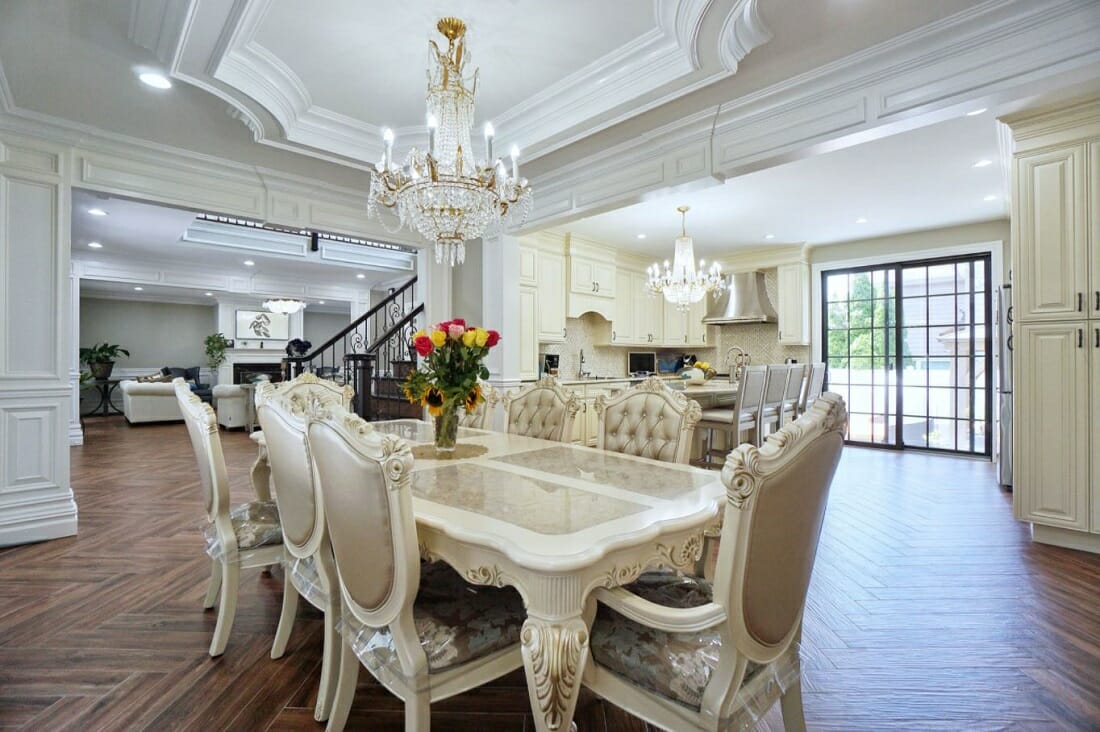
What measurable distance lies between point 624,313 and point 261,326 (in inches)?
329

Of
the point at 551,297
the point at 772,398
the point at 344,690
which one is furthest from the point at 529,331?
the point at 344,690

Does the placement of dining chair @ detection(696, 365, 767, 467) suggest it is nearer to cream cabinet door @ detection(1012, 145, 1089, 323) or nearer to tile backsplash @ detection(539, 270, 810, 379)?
cream cabinet door @ detection(1012, 145, 1089, 323)

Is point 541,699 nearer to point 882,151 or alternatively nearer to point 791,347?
point 882,151

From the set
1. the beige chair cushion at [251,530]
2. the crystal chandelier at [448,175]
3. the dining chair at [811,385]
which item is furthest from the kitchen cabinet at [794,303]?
the beige chair cushion at [251,530]

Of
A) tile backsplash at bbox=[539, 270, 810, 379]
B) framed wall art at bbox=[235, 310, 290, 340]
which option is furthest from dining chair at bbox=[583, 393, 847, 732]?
framed wall art at bbox=[235, 310, 290, 340]

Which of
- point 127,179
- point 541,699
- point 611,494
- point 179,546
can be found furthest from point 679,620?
point 127,179

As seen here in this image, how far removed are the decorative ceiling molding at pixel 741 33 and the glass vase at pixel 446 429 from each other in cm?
195

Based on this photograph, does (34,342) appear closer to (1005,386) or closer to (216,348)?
(1005,386)

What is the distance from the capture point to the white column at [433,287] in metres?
4.83

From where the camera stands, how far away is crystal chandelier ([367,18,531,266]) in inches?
92.3

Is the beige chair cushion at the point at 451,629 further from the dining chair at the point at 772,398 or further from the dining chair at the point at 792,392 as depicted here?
the dining chair at the point at 792,392

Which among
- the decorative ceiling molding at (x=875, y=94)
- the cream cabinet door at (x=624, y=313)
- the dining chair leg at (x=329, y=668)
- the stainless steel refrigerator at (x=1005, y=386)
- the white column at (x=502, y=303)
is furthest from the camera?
the cream cabinet door at (x=624, y=313)

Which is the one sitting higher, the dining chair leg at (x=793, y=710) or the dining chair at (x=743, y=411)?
the dining chair at (x=743, y=411)

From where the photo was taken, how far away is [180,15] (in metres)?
2.05
